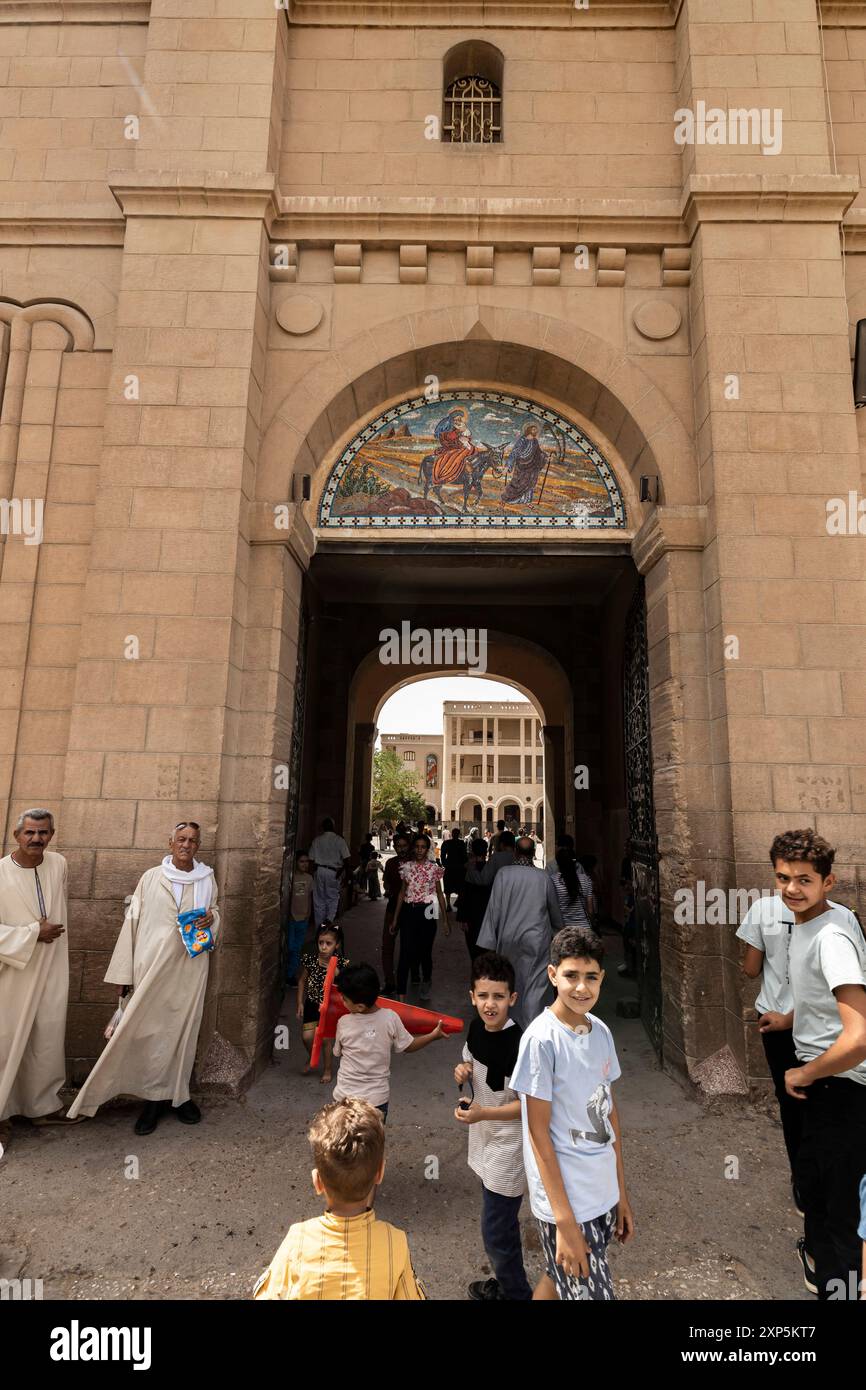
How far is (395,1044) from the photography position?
362 centimetres

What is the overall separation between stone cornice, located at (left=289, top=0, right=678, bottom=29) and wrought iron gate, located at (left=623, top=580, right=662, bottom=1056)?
5.19 m

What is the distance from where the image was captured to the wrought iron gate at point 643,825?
5684mm

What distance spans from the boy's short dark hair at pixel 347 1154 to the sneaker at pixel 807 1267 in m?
2.37

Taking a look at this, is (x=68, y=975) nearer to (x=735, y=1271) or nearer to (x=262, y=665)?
(x=262, y=665)

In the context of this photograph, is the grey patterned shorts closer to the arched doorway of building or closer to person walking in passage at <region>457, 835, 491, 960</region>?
person walking in passage at <region>457, 835, 491, 960</region>

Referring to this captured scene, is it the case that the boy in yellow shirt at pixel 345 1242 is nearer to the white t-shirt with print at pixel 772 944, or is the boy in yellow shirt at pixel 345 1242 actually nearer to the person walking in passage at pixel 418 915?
the white t-shirt with print at pixel 772 944

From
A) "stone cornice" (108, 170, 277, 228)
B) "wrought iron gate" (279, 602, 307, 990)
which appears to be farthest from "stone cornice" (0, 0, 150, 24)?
"wrought iron gate" (279, 602, 307, 990)

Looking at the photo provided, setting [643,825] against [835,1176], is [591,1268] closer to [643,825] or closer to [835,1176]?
[835,1176]

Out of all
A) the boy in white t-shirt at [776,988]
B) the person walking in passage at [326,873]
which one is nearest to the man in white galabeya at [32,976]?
the person walking in passage at [326,873]

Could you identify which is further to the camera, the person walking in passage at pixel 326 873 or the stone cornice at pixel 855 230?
the person walking in passage at pixel 326 873

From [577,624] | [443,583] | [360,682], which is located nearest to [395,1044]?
[443,583]

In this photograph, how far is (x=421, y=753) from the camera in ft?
204

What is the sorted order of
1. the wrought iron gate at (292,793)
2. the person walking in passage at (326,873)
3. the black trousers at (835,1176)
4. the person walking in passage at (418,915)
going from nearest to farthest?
the black trousers at (835,1176) → the wrought iron gate at (292,793) → the person walking in passage at (418,915) → the person walking in passage at (326,873)

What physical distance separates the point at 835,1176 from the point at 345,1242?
2.01 m
